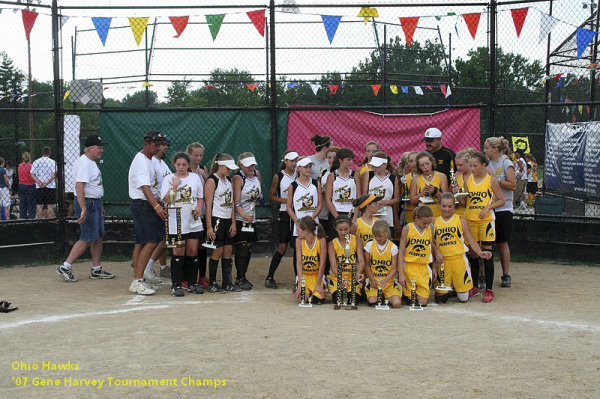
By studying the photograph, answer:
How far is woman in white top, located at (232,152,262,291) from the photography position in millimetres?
7926

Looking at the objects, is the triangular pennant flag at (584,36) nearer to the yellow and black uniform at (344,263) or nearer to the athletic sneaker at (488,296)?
the athletic sneaker at (488,296)

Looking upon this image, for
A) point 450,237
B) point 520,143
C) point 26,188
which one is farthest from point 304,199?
point 520,143

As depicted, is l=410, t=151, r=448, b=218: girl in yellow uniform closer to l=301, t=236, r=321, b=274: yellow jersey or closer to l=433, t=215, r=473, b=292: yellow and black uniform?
l=433, t=215, r=473, b=292: yellow and black uniform

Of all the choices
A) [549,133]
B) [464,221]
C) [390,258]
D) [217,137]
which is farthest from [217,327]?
[549,133]

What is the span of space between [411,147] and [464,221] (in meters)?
2.93

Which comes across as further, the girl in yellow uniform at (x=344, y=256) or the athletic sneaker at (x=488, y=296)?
the athletic sneaker at (x=488, y=296)

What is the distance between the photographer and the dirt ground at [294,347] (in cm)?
421

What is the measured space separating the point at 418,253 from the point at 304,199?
1514 millimetres

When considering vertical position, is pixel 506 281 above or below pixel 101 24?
below

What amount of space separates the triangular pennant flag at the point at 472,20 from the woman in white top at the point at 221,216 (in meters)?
4.31

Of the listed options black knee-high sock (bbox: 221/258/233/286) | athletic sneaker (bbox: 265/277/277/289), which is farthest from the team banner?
black knee-high sock (bbox: 221/258/233/286)

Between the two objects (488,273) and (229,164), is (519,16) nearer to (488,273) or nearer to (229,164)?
(488,273)

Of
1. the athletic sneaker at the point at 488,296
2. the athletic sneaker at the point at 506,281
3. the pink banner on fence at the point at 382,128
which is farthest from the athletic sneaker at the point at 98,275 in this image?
the athletic sneaker at the point at 506,281

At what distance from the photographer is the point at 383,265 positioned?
706 centimetres
